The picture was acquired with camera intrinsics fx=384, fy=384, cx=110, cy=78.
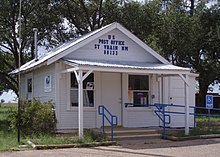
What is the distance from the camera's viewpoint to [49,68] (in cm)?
1697

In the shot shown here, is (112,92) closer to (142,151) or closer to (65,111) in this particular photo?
(65,111)

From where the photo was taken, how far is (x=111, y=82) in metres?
17.2

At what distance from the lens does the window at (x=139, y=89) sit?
17.7 metres

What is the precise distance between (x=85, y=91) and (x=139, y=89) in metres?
2.81

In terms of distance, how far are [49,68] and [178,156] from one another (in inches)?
318

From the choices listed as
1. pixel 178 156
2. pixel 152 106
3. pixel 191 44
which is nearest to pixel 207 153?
pixel 178 156

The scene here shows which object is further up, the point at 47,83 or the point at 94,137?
the point at 47,83

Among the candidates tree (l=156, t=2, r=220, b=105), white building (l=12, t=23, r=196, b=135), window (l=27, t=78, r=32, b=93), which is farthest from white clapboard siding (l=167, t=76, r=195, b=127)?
tree (l=156, t=2, r=220, b=105)

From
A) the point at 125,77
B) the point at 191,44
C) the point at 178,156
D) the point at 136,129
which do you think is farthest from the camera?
the point at 191,44

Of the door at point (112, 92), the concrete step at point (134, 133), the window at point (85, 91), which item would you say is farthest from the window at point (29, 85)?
the concrete step at point (134, 133)

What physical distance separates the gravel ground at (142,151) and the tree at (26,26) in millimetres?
17336

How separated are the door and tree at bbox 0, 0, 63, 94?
517 inches

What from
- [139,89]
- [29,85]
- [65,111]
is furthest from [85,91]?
[29,85]

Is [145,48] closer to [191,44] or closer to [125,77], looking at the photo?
[125,77]
